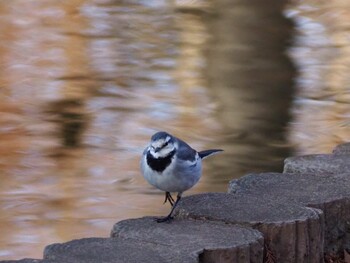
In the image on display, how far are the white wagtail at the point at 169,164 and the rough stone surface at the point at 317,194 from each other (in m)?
0.24

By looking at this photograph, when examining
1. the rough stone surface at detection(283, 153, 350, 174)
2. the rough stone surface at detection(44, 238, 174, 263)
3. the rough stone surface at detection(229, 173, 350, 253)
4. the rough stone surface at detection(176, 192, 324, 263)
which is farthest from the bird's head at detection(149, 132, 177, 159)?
the rough stone surface at detection(283, 153, 350, 174)

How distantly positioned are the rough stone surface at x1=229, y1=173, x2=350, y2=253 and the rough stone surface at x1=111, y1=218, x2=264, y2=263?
15.8 inches

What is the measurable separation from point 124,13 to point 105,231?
23.9 feet

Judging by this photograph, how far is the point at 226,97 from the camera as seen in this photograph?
31.0 feet

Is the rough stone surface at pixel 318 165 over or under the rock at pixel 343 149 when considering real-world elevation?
over

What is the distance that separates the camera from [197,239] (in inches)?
146

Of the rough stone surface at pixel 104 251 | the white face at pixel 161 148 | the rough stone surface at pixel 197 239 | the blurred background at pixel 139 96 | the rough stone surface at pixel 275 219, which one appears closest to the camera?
the rough stone surface at pixel 104 251

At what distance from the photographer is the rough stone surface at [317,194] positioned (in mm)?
4246

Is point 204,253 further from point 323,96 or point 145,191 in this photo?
point 323,96

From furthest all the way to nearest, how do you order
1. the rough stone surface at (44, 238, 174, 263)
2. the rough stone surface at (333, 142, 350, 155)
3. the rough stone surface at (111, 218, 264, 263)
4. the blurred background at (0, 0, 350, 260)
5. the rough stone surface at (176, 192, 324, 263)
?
the blurred background at (0, 0, 350, 260) < the rough stone surface at (333, 142, 350, 155) < the rough stone surface at (176, 192, 324, 263) < the rough stone surface at (111, 218, 264, 263) < the rough stone surface at (44, 238, 174, 263)

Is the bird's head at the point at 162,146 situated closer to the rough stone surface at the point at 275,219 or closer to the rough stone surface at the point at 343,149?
the rough stone surface at the point at 275,219

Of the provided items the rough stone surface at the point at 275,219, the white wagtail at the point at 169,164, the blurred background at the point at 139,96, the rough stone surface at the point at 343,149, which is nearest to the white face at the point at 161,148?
the white wagtail at the point at 169,164

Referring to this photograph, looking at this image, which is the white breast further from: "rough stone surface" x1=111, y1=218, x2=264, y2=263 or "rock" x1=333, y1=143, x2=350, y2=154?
"rock" x1=333, y1=143, x2=350, y2=154

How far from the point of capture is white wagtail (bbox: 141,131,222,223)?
4.09 m
